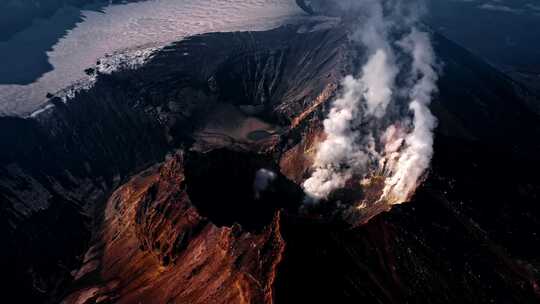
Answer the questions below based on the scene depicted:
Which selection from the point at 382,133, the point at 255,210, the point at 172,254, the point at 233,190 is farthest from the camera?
the point at 382,133

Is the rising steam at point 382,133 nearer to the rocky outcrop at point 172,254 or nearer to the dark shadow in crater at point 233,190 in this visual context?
the dark shadow in crater at point 233,190

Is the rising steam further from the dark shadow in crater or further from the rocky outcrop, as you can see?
the rocky outcrop

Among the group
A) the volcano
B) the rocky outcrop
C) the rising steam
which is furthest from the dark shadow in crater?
the rising steam

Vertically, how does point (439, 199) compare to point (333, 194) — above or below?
above

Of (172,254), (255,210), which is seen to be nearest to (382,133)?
(255,210)

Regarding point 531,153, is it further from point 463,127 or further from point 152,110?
point 152,110

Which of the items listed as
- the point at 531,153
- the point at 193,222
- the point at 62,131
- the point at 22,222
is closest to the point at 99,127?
the point at 62,131

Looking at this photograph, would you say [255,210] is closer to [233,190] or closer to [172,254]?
[233,190]
